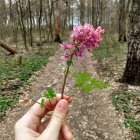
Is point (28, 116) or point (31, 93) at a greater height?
point (28, 116)

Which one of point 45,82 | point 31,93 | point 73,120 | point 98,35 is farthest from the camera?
point 45,82

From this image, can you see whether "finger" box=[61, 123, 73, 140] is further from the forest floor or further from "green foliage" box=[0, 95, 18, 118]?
"green foliage" box=[0, 95, 18, 118]

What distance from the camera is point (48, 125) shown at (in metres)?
1.74

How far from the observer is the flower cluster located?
1627 millimetres

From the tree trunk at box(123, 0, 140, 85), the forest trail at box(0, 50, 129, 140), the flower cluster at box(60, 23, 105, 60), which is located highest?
the flower cluster at box(60, 23, 105, 60)

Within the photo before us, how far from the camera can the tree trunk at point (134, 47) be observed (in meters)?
8.11

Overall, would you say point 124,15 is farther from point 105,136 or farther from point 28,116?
point 28,116

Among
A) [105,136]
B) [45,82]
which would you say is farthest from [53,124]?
Answer: [45,82]

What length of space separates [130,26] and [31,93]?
4.05 meters

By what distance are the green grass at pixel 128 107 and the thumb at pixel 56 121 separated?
4.36m

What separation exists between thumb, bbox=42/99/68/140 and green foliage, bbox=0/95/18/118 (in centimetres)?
581

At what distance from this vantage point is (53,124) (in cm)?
172

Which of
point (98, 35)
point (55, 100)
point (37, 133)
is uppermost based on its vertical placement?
point (98, 35)

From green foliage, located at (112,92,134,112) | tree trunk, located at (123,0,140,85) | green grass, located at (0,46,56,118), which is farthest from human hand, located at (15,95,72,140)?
tree trunk, located at (123,0,140,85)
